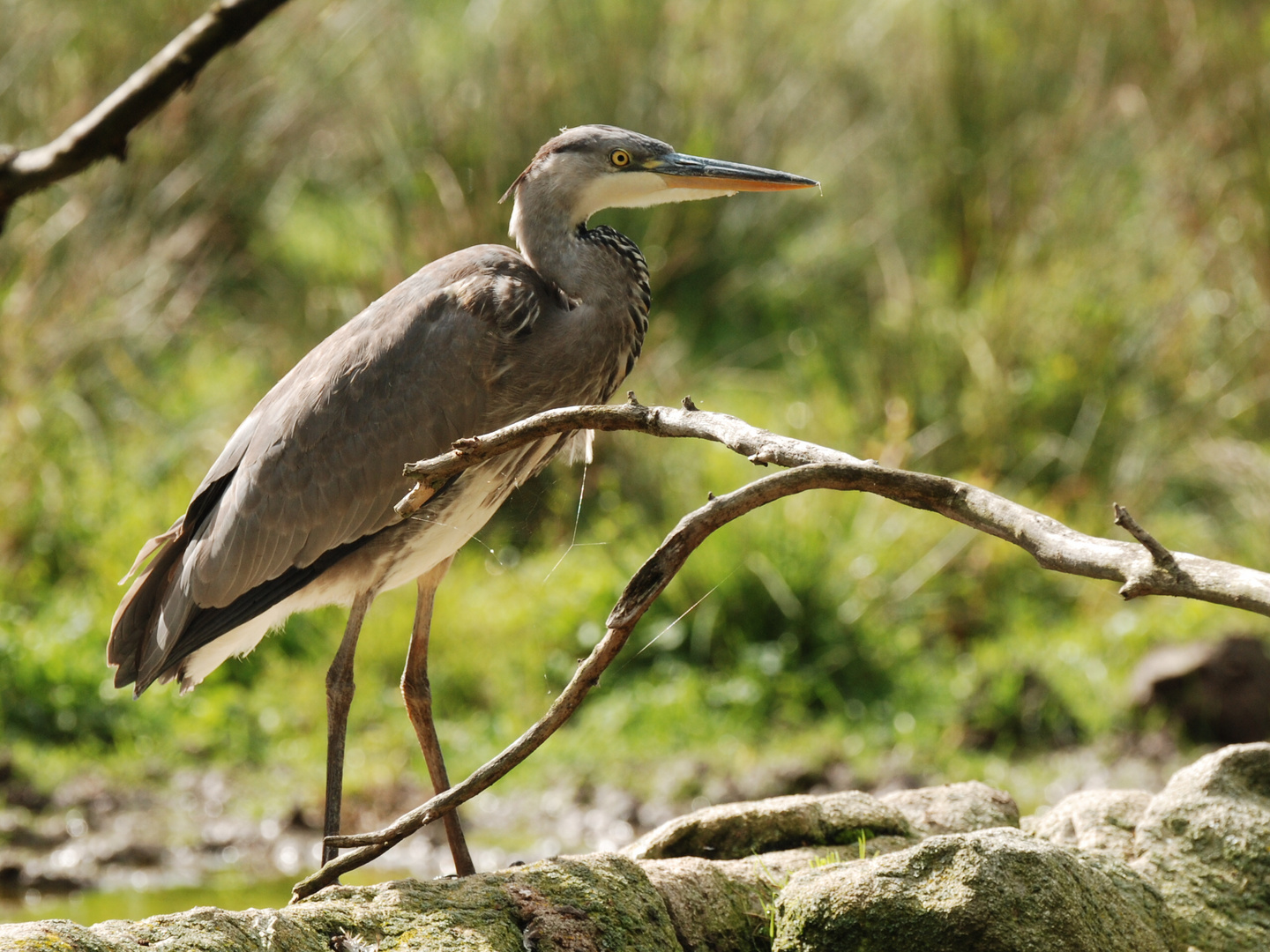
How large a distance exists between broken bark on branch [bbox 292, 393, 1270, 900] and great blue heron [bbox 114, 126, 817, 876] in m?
1.38

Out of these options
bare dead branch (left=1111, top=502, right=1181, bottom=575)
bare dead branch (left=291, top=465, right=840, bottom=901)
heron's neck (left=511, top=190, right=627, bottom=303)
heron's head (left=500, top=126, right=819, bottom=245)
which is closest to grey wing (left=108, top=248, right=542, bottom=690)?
heron's neck (left=511, top=190, right=627, bottom=303)

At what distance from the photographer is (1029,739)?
6215 millimetres

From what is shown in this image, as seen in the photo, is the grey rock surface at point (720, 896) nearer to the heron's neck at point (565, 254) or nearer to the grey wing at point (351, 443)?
the grey wing at point (351, 443)

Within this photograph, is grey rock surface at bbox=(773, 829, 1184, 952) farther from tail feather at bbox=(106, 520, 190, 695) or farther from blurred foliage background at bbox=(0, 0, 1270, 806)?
tail feather at bbox=(106, 520, 190, 695)

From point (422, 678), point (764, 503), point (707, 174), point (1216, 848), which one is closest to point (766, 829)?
point (1216, 848)

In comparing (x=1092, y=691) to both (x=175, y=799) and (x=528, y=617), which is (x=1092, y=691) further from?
(x=175, y=799)

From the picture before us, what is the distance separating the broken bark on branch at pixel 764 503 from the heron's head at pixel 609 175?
1.79 meters

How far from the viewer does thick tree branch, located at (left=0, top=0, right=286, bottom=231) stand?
11.7 feet

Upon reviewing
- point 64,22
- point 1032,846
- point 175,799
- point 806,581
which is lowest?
point 1032,846

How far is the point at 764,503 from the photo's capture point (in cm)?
221

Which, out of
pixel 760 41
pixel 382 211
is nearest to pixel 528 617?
pixel 382 211

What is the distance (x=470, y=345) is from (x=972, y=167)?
6.40m

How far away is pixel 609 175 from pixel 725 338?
536cm

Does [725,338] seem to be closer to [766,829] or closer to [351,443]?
[351,443]
